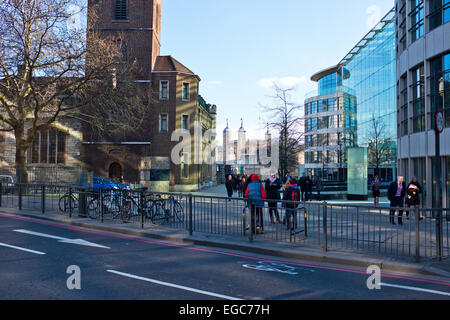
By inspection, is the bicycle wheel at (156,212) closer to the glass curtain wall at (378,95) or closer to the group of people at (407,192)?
the group of people at (407,192)

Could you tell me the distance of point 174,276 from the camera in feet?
21.9

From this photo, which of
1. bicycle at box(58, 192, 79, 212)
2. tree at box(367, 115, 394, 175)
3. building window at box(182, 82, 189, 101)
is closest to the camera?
bicycle at box(58, 192, 79, 212)

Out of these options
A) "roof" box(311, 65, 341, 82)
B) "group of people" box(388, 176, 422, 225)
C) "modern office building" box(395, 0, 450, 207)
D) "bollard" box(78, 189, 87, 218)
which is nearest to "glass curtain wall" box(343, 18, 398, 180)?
"roof" box(311, 65, 341, 82)

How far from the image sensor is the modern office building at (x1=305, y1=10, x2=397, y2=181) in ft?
152

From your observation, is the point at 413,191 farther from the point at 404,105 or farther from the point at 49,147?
the point at 49,147

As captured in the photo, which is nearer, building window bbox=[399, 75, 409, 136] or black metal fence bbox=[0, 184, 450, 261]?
black metal fence bbox=[0, 184, 450, 261]

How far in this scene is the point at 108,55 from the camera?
2297 cm

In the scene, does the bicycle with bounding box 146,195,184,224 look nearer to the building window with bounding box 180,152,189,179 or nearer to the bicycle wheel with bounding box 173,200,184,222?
the bicycle wheel with bounding box 173,200,184,222

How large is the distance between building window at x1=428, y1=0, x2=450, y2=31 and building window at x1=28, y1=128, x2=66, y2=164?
33441 mm

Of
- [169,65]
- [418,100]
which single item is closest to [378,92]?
[169,65]

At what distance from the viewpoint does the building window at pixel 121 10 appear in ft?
125

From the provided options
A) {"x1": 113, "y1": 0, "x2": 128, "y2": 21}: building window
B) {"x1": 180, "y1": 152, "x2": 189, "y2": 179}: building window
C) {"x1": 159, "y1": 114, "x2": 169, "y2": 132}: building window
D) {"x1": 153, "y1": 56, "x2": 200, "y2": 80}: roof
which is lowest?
{"x1": 180, "y1": 152, "x2": 189, "y2": 179}: building window
